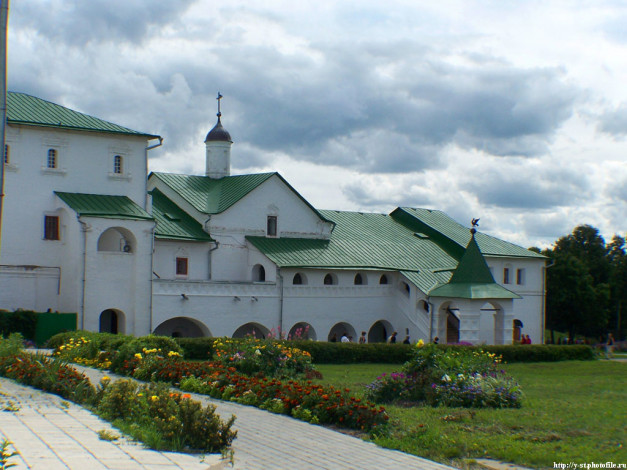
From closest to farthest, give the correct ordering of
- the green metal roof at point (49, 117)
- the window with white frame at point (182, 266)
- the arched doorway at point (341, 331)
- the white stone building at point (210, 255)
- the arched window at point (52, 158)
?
1. the white stone building at point (210, 255)
2. the green metal roof at point (49, 117)
3. the arched window at point (52, 158)
4. the window with white frame at point (182, 266)
5. the arched doorway at point (341, 331)

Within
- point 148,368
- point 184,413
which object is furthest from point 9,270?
point 184,413

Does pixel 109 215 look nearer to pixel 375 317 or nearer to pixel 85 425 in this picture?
Result: pixel 375 317

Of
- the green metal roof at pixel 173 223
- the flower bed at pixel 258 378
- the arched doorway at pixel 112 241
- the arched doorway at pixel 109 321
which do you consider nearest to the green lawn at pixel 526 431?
the flower bed at pixel 258 378

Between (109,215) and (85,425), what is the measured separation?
23.4 meters

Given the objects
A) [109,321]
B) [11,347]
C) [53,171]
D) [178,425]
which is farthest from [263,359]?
[53,171]

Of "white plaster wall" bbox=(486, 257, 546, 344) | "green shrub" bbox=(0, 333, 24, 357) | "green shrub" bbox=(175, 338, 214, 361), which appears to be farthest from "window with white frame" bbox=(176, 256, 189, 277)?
"white plaster wall" bbox=(486, 257, 546, 344)

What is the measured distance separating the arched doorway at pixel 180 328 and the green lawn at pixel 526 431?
67.3 feet

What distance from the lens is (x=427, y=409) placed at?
14.4m

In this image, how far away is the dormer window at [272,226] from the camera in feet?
139

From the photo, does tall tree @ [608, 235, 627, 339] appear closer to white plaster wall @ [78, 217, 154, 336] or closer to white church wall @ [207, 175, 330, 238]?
white church wall @ [207, 175, 330, 238]

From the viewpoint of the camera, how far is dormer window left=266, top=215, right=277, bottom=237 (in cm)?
4247

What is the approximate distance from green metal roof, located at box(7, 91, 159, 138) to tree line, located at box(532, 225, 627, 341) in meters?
36.0

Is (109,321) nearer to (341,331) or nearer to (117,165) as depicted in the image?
(117,165)

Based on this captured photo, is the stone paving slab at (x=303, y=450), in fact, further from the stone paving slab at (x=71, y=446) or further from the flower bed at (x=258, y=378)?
the stone paving slab at (x=71, y=446)
